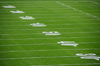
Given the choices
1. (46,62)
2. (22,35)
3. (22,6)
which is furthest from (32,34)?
(22,6)

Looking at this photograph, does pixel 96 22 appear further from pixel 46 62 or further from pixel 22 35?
pixel 46 62

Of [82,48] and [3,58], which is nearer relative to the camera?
[3,58]

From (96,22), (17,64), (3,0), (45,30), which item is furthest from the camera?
(3,0)

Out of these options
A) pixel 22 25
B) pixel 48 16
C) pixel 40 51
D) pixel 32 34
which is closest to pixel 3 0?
pixel 48 16

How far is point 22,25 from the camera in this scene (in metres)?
13.0

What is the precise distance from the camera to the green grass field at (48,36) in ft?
29.6

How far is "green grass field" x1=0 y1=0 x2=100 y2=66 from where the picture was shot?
9023mm

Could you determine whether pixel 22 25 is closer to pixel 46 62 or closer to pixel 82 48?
pixel 82 48

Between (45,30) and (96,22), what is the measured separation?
8.81 feet

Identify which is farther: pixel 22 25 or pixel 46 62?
pixel 22 25

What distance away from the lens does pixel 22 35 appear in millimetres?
11508

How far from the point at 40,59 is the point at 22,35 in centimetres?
269

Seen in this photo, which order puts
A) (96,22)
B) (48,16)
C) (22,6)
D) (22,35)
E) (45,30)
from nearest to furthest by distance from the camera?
(22,35), (45,30), (96,22), (48,16), (22,6)

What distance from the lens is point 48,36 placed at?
11438 mm
